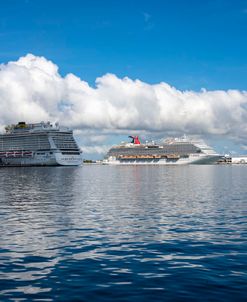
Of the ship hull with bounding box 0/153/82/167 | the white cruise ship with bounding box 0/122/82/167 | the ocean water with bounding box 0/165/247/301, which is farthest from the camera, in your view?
the white cruise ship with bounding box 0/122/82/167

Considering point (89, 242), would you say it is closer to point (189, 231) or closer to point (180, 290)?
point (189, 231)

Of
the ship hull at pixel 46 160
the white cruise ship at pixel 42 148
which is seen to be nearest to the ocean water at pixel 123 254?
the ship hull at pixel 46 160

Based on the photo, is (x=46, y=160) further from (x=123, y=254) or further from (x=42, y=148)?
(x=123, y=254)

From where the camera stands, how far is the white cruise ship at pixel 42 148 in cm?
18112

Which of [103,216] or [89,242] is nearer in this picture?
[89,242]

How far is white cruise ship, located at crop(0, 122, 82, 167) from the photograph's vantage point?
18112 cm

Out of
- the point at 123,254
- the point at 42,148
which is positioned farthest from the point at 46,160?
the point at 123,254

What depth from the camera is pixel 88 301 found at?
1229 centimetres

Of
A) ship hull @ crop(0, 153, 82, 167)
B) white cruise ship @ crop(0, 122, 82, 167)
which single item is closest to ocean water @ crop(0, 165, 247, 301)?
ship hull @ crop(0, 153, 82, 167)

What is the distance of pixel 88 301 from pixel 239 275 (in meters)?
5.51

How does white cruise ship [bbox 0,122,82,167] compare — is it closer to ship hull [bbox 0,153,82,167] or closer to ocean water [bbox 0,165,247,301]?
ship hull [bbox 0,153,82,167]

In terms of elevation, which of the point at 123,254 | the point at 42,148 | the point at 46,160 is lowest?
the point at 123,254

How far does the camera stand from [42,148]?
184875 mm

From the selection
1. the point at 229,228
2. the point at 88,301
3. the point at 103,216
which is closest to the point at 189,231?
the point at 229,228
